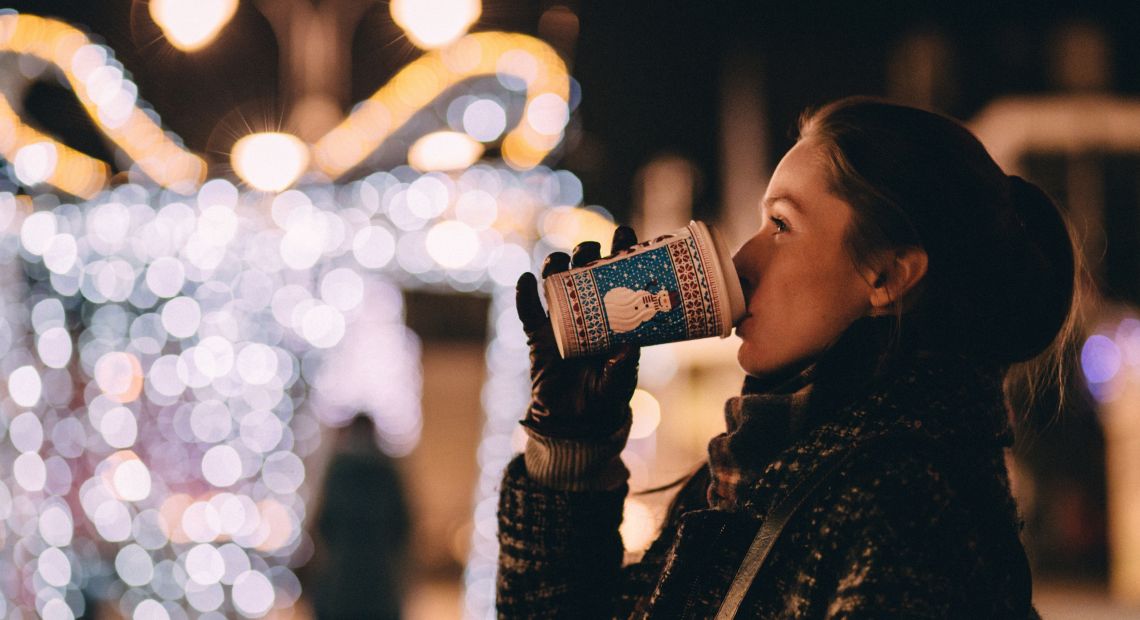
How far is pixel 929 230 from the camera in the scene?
1189 millimetres

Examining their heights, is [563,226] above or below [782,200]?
above

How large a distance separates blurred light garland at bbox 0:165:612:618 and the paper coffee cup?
3.61 meters

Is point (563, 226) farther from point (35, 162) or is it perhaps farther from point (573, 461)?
point (573, 461)

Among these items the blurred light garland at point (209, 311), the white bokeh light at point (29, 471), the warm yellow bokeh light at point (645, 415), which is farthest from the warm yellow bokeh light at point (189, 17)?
the warm yellow bokeh light at point (645, 415)

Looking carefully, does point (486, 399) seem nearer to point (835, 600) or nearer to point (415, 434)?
Answer: point (415, 434)

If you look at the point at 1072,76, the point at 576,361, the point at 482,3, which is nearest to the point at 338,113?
the point at 482,3

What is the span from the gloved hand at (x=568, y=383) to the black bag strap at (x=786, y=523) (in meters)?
0.36

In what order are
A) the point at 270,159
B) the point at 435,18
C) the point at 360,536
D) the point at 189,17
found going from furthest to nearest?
the point at 360,536 < the point at 270,159 < the point at 435,18 < the point at 189,17

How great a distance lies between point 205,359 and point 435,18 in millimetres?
2215

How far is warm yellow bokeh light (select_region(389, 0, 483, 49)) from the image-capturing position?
3514mm

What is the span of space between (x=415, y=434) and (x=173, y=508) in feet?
7.56

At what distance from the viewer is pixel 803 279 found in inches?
47.5

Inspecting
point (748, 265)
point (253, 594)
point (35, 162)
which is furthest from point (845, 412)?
point (253, 594)

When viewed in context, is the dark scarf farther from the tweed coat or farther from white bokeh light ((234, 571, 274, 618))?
white bokeh light ((234, 571, 274, 618))
